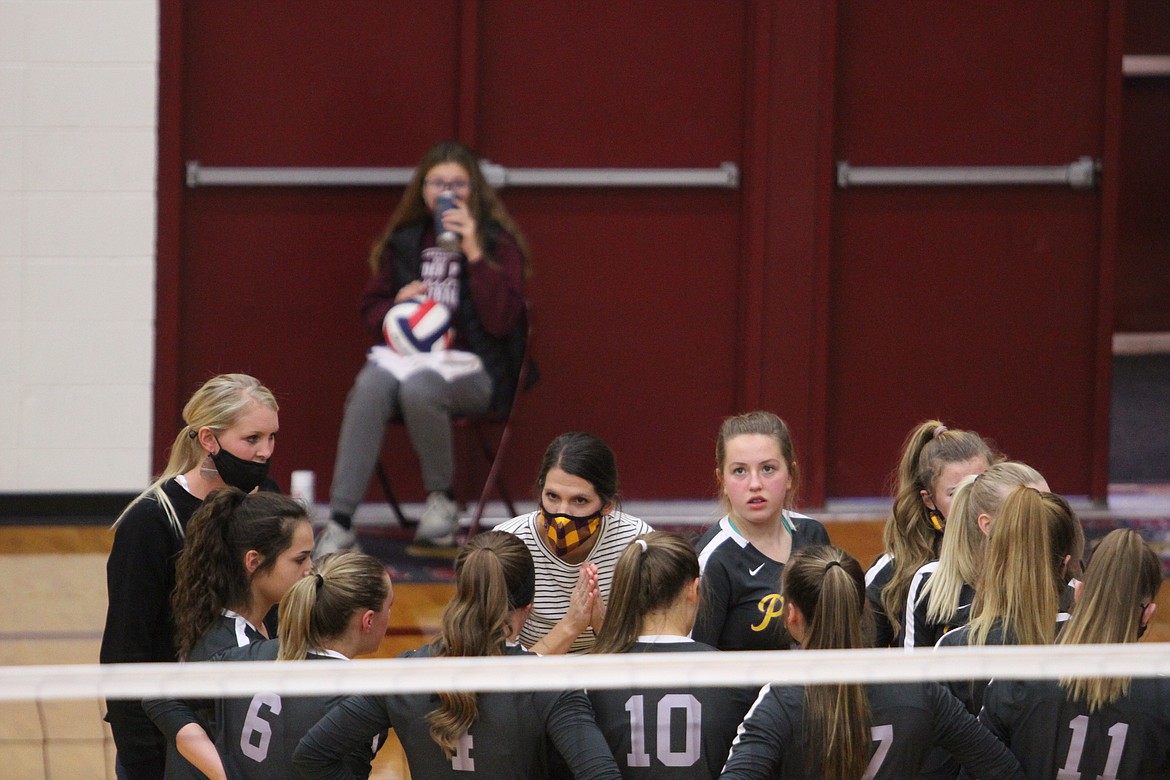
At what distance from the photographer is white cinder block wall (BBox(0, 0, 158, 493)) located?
21.1ft

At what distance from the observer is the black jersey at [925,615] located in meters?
3.22

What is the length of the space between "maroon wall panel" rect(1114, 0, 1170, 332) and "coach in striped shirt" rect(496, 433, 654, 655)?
27.0 ft

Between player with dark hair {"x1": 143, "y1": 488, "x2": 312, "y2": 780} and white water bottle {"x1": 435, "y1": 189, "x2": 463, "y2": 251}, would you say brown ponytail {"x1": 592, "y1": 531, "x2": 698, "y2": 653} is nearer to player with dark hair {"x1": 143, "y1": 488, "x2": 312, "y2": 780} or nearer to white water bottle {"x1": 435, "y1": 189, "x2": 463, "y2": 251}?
player with dark hair {"x1": 143, "y1": 488, "x2": 312, "y2": 780}

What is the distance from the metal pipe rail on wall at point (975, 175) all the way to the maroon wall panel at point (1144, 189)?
165 inches

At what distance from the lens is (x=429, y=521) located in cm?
603

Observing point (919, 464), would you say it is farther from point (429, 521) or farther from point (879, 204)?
point (879, 204)

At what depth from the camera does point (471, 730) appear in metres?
2.71

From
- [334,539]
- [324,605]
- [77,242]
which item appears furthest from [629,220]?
[324,605]

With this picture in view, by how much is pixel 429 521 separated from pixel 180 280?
1.69 meters

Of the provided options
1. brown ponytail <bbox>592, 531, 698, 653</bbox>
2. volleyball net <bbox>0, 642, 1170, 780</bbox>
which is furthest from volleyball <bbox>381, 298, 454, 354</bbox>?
volleyball net <bbox>0, 642, 1170, 780</bbox>

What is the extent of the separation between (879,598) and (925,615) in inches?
8.9

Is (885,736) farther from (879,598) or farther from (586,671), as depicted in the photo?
(879,598)

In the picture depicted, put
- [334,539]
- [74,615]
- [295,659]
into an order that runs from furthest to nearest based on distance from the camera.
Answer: [334,539] → [74,615] → [295,659]

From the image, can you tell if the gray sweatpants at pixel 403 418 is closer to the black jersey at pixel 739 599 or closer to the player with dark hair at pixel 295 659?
the black jersey at pixel 739 599
